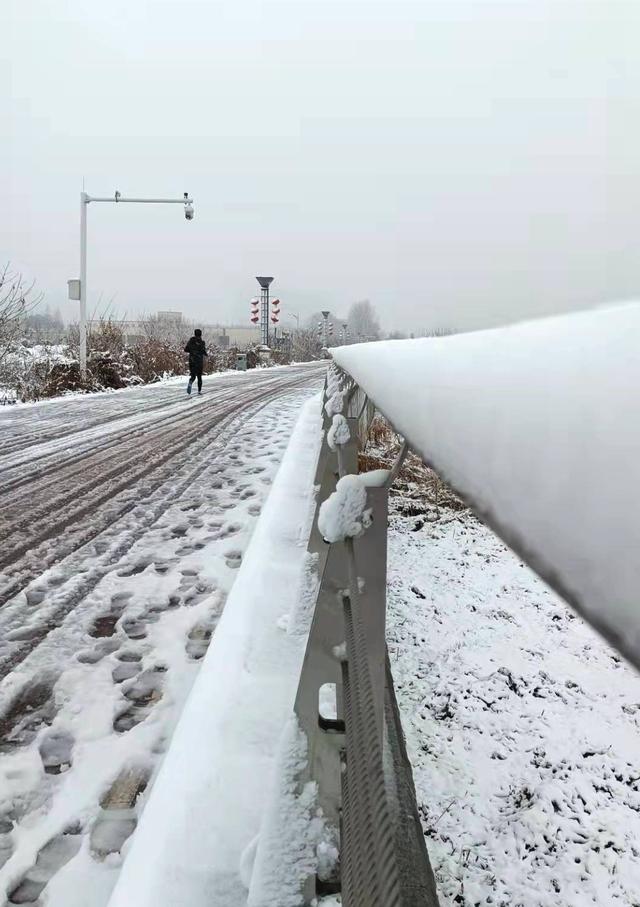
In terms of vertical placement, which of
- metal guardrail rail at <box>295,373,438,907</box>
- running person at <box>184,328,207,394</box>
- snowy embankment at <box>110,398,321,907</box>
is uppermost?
running person at <box>184,328,207,394</box>

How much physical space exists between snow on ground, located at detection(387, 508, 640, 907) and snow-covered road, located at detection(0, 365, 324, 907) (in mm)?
1068

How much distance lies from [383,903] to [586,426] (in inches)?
22.6

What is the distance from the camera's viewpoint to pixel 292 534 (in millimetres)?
4238

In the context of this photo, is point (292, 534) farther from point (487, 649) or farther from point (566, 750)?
point (566, 750)

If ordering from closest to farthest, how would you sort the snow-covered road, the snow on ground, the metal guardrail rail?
the metal guardrail rail
the snow-covered road
the snow on ground

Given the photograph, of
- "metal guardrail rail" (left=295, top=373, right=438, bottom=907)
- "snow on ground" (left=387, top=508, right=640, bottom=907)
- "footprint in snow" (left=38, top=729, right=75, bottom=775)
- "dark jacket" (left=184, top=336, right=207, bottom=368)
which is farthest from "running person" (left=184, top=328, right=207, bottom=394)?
"metal guardrail rail" (left=295, top=373, right=438, bottom=907)

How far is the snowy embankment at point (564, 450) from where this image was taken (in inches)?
13.0

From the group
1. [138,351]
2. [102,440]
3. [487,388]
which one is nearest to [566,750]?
[487,388]

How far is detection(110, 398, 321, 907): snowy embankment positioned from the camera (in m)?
1.57

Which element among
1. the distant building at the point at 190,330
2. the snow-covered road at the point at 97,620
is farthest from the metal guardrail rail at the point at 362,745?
the distant building at the point at 190,330

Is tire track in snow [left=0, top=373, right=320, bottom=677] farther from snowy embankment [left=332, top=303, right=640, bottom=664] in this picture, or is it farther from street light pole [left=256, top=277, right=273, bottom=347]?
street light pole [left=256, top=277, right=273, bottom=347]

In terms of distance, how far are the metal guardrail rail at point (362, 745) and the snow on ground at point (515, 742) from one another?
76 cm

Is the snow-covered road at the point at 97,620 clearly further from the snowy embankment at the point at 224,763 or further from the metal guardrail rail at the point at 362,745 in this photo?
the metal guardrail rail at the point at 362,745

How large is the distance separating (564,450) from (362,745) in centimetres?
65
